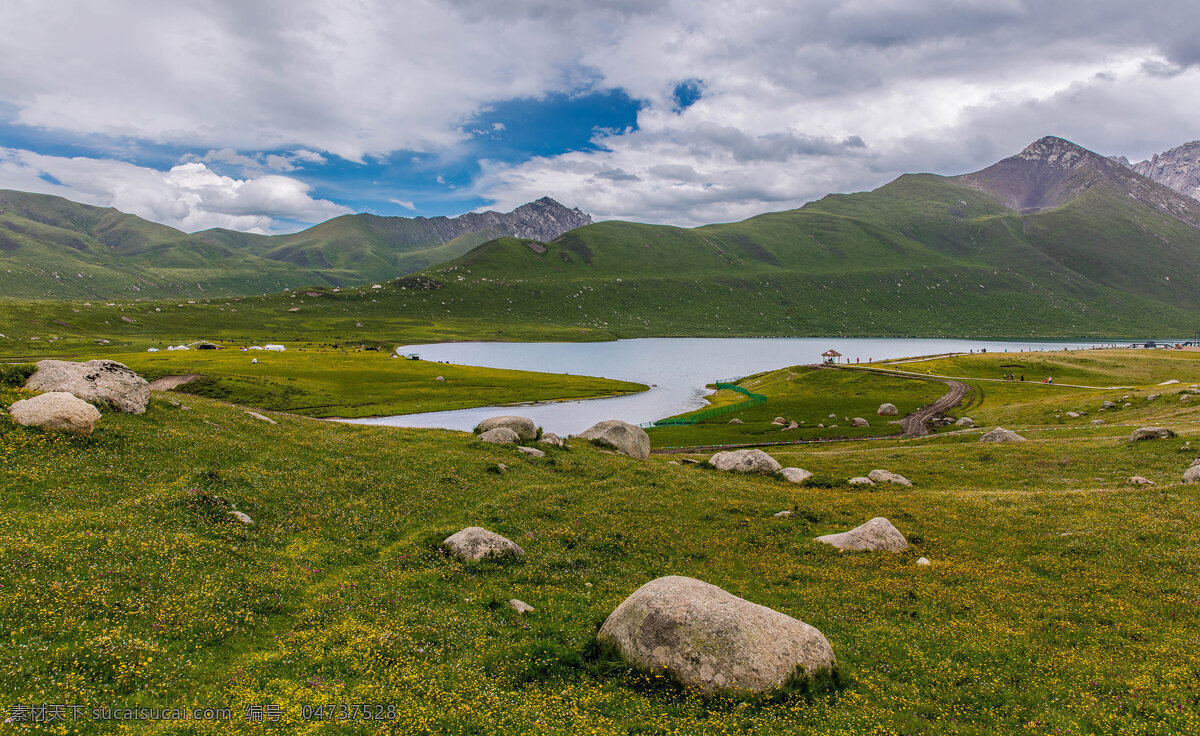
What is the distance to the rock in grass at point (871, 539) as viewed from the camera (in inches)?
1021

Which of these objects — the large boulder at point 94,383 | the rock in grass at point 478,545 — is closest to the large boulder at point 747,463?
the rock in grass at point 478,545

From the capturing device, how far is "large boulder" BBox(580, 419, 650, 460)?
173ft

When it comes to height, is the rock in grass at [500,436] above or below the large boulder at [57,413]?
below

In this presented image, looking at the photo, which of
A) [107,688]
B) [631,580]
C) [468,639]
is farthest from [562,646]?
[107,688]

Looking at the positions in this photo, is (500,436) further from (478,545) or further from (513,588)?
(513,588)

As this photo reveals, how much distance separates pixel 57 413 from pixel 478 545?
20920 millimetres

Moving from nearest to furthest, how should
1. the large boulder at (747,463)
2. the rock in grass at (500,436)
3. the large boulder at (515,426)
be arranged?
1. the rock in grass at (500,436)
2. the large boulder at (747,463)
3. the large boulder at (515,426)

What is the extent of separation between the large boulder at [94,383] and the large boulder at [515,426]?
2321cm

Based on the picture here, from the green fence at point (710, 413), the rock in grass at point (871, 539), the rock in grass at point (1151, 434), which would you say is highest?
the rock in grass at point (1151, 434)

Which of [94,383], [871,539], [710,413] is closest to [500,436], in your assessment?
[94,383]

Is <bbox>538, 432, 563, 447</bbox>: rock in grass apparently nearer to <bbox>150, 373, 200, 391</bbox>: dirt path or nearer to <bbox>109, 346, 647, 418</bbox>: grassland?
<bbox>109, 346, 647, 418</bbox>: grassland

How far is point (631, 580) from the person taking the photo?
2186 centimetres

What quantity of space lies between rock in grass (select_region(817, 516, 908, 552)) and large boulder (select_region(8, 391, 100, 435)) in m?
36.7

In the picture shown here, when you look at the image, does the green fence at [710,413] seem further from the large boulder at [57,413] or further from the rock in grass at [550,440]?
the large boulder at [57,413]
